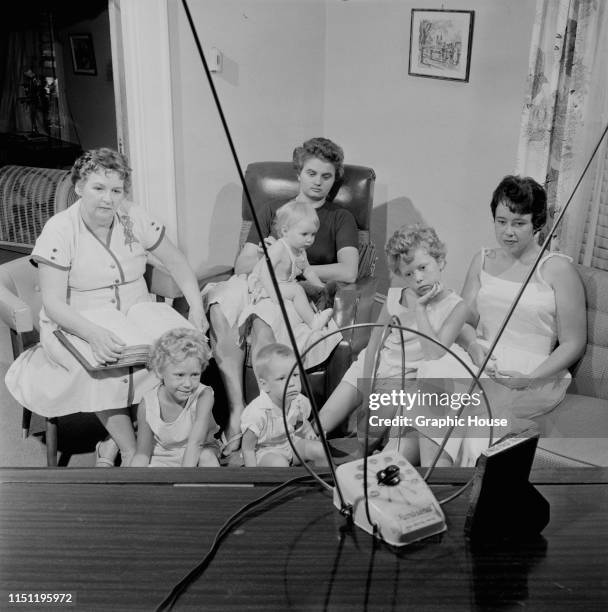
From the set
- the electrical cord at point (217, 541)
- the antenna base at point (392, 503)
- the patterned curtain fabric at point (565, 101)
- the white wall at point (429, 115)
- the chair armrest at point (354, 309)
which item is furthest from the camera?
the white wall at point (429, 115)

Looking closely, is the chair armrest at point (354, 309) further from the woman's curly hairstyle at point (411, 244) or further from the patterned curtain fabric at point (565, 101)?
the patterned curtain fabric at point (565, 101)

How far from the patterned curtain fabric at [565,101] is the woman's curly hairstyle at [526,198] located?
0.51m

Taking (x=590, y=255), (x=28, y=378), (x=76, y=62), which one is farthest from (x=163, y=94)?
(x=590, y=255)

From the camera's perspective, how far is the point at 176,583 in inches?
34.9

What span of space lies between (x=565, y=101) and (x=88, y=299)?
1.90 m

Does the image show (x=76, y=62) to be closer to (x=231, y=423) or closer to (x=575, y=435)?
(x=231, y=423)

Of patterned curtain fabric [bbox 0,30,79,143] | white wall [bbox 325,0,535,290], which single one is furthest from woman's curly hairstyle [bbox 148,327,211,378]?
→ patterned curtain fabric [bbox 0,30,79,143]

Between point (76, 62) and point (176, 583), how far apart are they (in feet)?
11.2

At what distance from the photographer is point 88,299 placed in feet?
8.64

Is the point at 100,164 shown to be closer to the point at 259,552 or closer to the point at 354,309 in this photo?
the point at 354,309

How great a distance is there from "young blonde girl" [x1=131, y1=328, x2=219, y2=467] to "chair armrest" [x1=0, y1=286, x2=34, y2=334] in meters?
0.43

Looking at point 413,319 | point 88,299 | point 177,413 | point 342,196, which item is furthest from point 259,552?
point 342,196

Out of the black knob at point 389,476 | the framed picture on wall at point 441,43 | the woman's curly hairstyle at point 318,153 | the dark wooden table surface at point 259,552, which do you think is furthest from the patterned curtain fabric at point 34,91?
the black knob at point 389,476

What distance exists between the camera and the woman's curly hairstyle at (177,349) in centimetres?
238
